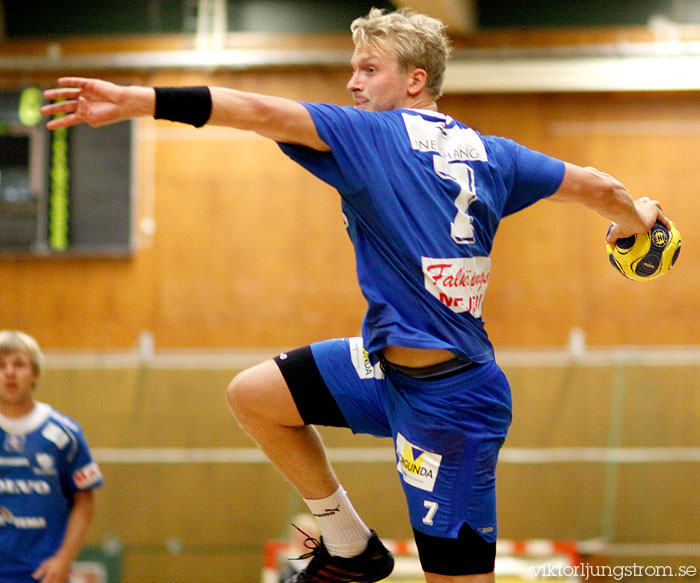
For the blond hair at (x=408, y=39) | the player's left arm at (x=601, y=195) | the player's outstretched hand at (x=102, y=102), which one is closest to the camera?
the player's outstretched hand at (x=102, y=102)

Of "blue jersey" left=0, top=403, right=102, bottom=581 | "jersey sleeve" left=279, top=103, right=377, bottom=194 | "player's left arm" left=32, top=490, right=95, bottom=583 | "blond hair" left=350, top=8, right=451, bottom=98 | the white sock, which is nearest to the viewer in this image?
"jersey sleeve" left=279, top=103, right=377, bottom=194

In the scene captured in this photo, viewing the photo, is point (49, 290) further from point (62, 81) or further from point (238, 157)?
point (62, 81)

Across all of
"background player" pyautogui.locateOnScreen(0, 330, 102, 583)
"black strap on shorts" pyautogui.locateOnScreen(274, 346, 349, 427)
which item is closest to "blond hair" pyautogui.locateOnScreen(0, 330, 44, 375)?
"background player" pyautogui.locateOnScreen(0, 330, 102, 583)

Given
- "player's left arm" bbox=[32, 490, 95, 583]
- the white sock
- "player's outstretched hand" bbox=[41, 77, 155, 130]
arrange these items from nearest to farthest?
"player's outstretched hand" bbox=[41, 77, 155, 130] → the white sock → "player's left arm" bbox=[32, 490, 95, 583]

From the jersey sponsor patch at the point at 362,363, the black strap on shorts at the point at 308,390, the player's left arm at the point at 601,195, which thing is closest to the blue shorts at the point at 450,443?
the jersey sponsor patch at the point at 362,363

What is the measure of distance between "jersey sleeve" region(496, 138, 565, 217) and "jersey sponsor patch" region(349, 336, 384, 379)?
0.66 metres

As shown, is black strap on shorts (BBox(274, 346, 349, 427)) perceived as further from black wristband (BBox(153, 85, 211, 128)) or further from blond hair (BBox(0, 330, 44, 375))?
blond hair (BBox(0, 330, 44, 375))

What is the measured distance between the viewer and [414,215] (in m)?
2.61

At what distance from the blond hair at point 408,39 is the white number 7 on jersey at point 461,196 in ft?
0.99

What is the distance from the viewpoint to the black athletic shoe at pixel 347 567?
3.06 meters

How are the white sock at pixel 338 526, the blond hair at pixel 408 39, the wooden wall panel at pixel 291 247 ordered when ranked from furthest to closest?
the wooden wall panel at pixel 291 247 < the white sock at pixel 338 526 < the blond hair at pixel 408 39

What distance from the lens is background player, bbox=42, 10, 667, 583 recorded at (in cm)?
258

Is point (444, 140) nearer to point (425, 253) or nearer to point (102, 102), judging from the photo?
point (425, 253)

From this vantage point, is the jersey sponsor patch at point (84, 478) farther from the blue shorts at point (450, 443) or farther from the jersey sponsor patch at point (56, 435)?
the blue shorts at point (450, 443)
